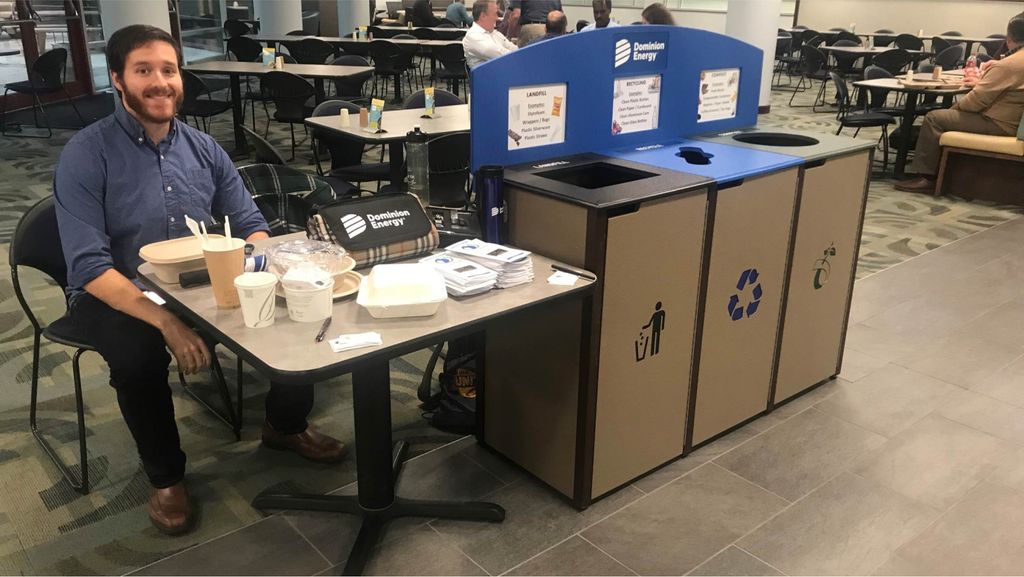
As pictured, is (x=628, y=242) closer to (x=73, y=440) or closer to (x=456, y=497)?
(x=456, y=497)

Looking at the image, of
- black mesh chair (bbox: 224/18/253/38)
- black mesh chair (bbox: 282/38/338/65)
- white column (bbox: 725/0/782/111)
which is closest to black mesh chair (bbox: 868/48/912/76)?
white column (bbox: 725/0/782/111)

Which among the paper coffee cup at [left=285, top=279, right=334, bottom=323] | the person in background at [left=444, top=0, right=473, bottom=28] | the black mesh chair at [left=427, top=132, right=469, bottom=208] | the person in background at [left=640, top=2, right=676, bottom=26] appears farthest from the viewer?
the person in background at [left=444, top=0, right=473, bottom=28]

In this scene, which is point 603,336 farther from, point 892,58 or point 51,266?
point 892,58

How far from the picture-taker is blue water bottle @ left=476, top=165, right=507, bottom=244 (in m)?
2.20

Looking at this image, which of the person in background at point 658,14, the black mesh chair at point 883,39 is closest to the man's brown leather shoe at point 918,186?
the person in background at point 658,14

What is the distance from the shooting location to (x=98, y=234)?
2037 mm

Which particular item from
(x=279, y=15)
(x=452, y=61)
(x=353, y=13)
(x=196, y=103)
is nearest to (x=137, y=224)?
(x=196, y=103)

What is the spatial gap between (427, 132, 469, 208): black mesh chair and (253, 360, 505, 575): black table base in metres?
1.97

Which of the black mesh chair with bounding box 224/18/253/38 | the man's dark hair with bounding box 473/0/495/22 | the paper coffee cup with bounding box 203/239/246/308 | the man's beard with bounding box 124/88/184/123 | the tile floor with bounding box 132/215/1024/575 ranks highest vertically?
the man's dark hair with bounding box 473/0/495/22

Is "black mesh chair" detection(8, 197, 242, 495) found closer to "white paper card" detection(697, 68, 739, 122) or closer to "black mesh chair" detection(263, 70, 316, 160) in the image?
"white paper card" detection(697, 68, 739, 122)

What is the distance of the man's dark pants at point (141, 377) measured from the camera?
2035 millimetres

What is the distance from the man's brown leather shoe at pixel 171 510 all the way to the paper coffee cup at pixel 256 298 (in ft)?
2.58

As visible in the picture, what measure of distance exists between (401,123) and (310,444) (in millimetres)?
2299

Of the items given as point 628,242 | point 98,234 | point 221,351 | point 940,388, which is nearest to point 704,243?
point 628,242
